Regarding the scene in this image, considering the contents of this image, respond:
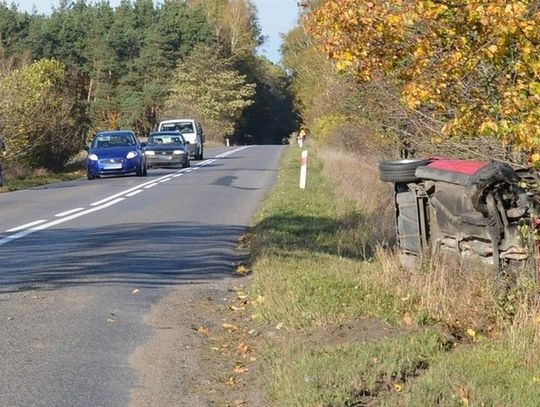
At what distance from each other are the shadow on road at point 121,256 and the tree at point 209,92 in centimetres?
7117

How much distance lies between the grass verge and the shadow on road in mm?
914

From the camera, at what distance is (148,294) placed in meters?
9.75

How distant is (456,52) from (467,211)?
A: 2.33m

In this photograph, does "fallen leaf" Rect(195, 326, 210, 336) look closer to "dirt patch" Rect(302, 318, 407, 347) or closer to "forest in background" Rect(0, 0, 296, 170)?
"dirt patch" Rect(302, 318, 407, 347)

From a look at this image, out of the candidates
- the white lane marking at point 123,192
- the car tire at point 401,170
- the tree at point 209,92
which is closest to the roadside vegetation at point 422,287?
the car tire at point 401,170

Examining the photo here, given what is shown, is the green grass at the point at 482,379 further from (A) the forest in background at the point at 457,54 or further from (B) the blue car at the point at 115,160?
(B) the blue car at the point at 115,160

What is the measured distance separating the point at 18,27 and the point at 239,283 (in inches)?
3305

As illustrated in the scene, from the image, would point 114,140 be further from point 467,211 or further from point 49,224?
point 467,211

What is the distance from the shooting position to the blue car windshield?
105 feet

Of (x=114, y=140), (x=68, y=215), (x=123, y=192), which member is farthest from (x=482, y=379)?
(x=114, y=140)

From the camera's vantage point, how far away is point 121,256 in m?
12.2

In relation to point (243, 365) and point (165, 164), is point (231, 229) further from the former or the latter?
point (165, 164)

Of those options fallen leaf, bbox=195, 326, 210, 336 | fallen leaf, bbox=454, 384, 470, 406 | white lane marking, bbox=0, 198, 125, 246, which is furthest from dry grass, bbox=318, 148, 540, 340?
white lane marking, bbox=0, 198, 125, 246

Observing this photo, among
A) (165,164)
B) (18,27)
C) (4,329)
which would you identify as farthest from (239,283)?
(18,27)
